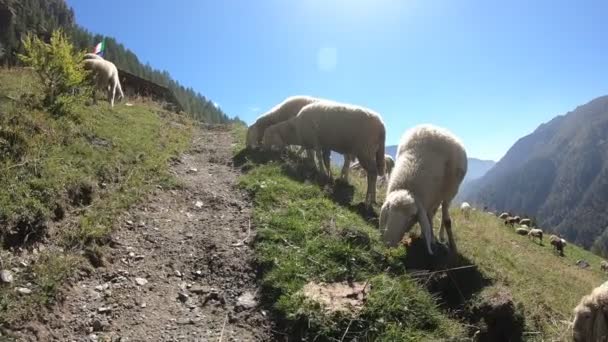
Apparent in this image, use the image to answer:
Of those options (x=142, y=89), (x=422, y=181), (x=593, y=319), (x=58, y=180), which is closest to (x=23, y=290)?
(x=58, y=180)

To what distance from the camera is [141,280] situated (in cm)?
590

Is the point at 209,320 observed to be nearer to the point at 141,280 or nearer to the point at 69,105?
the point at 141,280

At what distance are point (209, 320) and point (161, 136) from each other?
928 centimetres

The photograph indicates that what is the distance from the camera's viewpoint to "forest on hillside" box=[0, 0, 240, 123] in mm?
87481

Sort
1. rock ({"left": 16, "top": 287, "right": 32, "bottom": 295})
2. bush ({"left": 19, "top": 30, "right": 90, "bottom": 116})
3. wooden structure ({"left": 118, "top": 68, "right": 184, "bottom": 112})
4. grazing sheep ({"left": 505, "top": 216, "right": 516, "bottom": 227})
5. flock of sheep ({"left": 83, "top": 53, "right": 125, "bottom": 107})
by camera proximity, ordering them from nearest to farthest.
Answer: rock ({"left": 16, "top": 287, "right": 32, "bottom": 295}) → bush ({"left": 19, "top": 30, "right": 90, "bottom": 116}) → flock of sheep ({"left": 83, "top": 53, "right": 125, "bottom": 107}) → wooden structure ({"left": 118, "top": 68, "right": 184, "bottom": 112}) → grazing sheep ({"left": 505, "top": 216, "right": 516, "bottom": 227})

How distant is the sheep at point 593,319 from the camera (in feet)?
15.5

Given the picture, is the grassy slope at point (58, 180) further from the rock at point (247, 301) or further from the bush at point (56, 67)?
the rock at point (247, 301)

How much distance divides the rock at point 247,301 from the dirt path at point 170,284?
0.04 ft

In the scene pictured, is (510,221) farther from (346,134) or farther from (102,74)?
(102,74)

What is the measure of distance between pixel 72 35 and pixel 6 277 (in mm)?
98206

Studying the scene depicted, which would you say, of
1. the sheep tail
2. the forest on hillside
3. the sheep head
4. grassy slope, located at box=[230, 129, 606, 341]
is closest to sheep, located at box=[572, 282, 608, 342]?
grassy slope, located at box=[230, 129, 606, 341]

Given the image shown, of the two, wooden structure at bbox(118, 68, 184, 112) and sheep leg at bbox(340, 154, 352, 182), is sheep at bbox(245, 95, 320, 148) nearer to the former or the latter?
sheep leg at bbox(340, 154, 352, 182)

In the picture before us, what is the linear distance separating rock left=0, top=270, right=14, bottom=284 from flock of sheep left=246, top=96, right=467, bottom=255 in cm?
548

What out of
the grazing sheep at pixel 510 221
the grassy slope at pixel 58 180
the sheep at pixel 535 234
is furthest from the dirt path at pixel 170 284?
the grazing sheep at pixel 510 221
